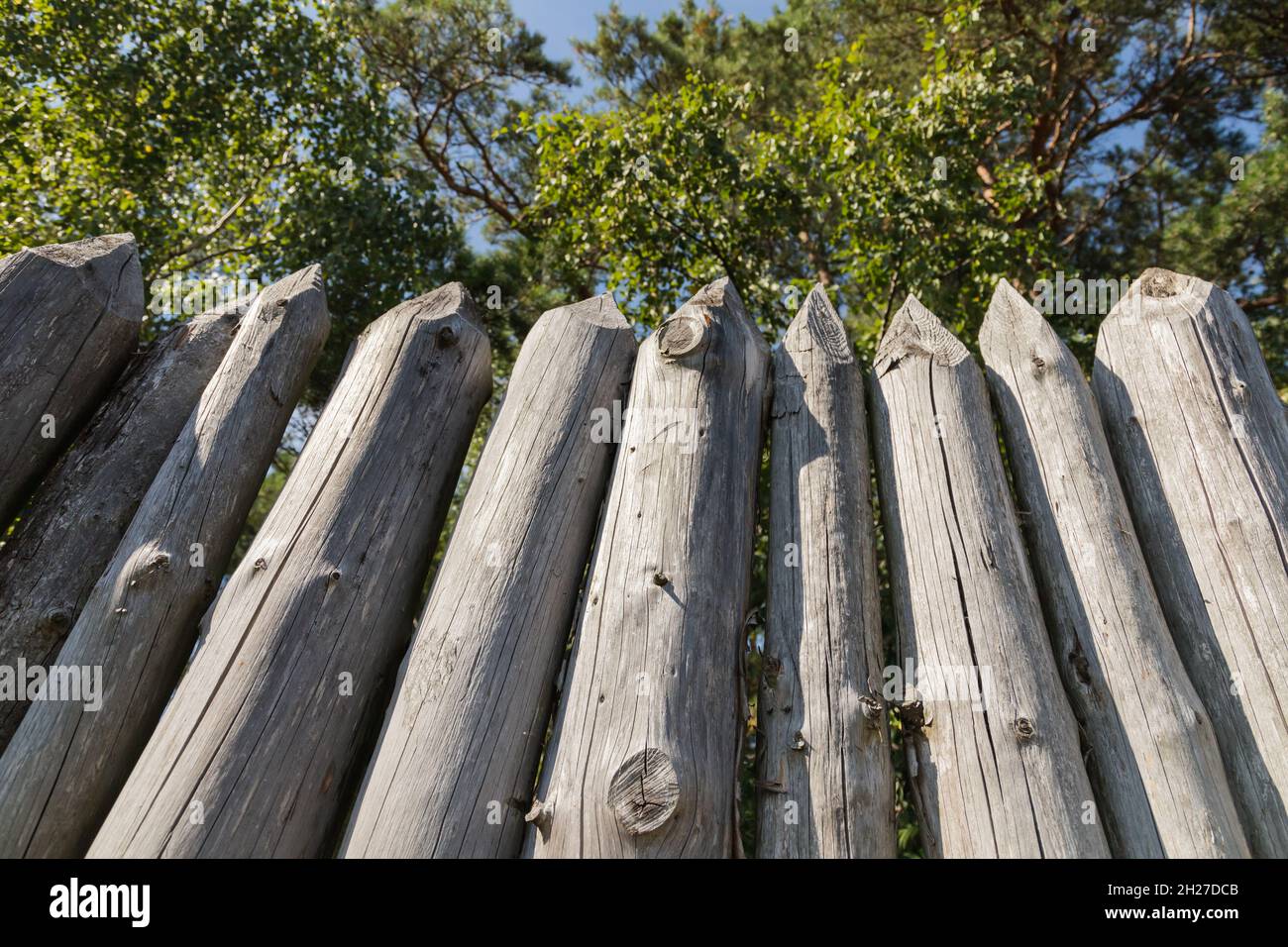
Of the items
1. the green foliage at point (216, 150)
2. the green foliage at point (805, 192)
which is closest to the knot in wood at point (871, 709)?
the green foliage at point (805, 192)

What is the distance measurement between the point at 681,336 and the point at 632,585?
1076 mm

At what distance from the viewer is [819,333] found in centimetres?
342

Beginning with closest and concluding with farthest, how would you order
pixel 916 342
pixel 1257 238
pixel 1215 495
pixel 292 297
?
pixel 1215 495 < pixel 916 342 < pixel 292 297 < pixel 1257 238

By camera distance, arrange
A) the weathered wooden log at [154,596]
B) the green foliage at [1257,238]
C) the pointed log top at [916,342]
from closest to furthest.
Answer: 1. the weathered wooden log at [154,596]
2. the pointed log top at [916,342]
3. the green foliage at [1257,238]

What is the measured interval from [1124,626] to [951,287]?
6376 mm

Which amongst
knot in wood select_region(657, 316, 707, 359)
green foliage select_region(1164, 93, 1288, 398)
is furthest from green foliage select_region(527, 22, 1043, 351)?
knot in wood select_region(657, 316, 707, 359)

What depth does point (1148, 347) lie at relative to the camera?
10.8 feet

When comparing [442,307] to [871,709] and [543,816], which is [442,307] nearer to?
[543,816]

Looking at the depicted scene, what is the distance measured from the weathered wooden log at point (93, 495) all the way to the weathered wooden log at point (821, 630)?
236 centimetres

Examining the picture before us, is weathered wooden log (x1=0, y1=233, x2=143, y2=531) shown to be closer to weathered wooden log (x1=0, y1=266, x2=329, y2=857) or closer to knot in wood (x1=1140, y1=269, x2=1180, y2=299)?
weathered wooden log (x1=0, y1=266, x2=329, y2=857)

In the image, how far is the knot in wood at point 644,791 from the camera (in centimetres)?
221

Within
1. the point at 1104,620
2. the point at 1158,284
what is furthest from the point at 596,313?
the point at 1158,284

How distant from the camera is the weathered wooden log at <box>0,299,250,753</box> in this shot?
279 cm

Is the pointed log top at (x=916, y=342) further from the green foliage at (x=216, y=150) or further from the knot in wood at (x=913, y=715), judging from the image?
the green foliage at (x=216, y=150)
